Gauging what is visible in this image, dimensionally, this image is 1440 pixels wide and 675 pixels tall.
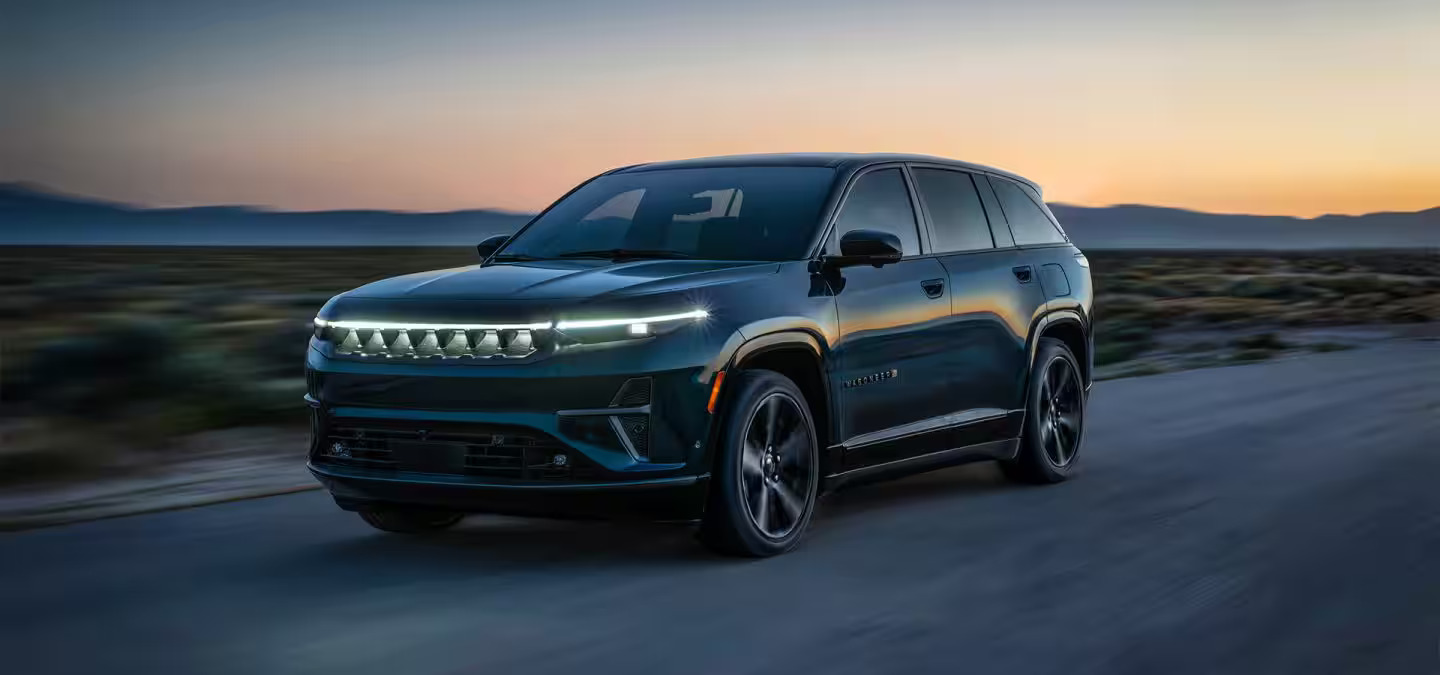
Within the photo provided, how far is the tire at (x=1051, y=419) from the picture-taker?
9586 millimetres

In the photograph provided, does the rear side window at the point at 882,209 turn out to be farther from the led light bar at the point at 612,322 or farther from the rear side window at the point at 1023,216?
the led light bar at the point at 612,322

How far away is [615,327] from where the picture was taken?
667 cm

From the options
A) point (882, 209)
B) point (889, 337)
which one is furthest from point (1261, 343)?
point (889, 337)

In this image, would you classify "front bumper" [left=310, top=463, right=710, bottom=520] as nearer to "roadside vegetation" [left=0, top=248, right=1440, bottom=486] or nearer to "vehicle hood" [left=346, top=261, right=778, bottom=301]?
"vehicle hood" [left=346, top=261, right=778, bottom=301]

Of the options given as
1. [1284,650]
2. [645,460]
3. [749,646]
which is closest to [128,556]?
[645,460]

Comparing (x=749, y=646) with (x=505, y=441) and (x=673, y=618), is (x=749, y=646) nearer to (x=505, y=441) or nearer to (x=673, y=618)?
(x=673, y=618)

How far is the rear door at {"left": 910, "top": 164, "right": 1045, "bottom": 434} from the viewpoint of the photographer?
8.76 meters

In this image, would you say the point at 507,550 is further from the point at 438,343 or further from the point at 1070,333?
the point at 1070,333

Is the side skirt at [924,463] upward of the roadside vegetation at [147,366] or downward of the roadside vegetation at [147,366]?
upward

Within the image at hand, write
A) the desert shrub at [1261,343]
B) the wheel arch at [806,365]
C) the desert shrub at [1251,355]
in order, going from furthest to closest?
the desert shrub at [1261,343], the desert shrub at [1251,355], the wheel arch at [806,365]

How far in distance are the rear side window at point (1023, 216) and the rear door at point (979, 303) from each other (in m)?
0.16

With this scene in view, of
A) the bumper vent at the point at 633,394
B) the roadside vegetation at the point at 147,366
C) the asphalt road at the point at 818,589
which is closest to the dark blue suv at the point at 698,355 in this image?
the bumper vent at the point at 633,394

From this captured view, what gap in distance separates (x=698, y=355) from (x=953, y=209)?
2.70m

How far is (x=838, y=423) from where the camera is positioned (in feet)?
25.3
